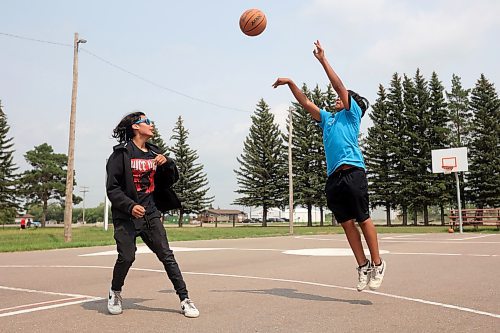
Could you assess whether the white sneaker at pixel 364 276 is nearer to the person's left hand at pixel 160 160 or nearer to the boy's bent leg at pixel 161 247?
the boy's bent leg at pixel 161 247

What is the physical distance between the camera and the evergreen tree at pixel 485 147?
158ft

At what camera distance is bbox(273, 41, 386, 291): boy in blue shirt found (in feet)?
16.0

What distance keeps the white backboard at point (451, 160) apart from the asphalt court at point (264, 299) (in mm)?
20575

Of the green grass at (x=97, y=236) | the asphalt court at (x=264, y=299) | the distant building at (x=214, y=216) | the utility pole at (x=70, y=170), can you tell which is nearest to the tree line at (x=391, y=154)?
the distant building at (x=214, y=216)

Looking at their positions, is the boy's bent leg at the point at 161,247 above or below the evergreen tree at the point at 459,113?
below

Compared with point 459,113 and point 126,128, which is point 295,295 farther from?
point 459,113

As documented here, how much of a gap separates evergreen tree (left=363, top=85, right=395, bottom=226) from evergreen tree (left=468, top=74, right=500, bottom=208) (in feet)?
28.0

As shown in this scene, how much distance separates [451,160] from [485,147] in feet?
82.6

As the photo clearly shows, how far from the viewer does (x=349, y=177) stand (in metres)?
4.88

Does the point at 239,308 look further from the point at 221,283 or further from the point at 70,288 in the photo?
the point at 70,288

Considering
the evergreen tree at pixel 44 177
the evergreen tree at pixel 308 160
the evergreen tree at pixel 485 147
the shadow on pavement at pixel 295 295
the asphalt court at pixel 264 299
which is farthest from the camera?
the evergreen tree at pixel 44 177

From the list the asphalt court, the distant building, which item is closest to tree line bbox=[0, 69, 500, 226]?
the distant building

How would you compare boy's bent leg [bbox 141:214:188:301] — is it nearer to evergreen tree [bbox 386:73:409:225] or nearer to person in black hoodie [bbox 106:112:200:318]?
person in black hoodie [bbox 106:112:200:318]

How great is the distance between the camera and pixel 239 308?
4.45 m
